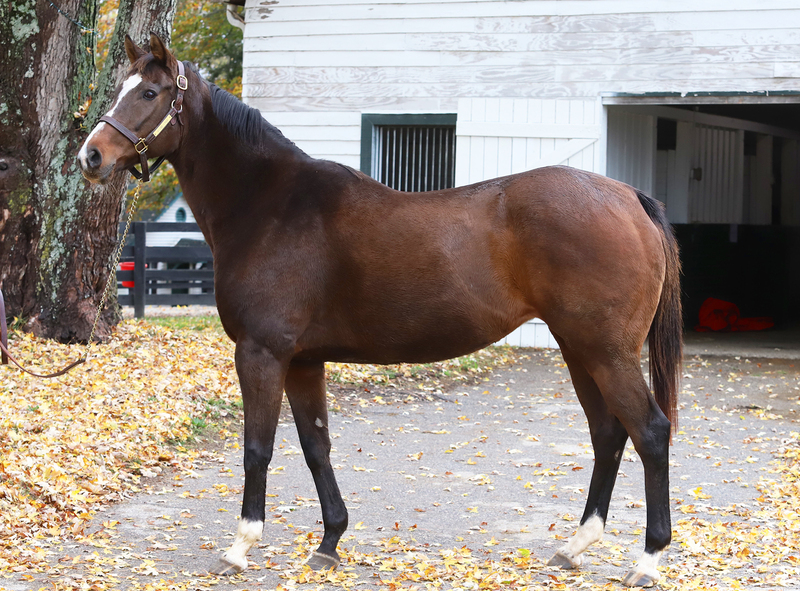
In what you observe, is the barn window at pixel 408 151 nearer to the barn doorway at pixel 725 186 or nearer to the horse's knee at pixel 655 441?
the barn doorway at pixel 725 186

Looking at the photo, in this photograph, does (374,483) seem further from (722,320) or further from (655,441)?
(722,320)

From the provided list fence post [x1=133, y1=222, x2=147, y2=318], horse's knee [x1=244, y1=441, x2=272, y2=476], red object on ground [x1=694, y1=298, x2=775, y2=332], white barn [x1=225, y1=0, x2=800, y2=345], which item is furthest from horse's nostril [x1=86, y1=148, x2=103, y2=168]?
red object on ground [x1=694, y1=298, x2=775, y2=332]

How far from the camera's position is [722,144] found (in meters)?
14.9

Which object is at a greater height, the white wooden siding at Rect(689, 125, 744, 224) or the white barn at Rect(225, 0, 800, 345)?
the white barn at Rect(225, 0, 800, 345)

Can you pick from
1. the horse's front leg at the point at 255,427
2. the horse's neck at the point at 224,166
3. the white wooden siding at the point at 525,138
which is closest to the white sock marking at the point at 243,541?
the horse's front leg at the point at 255,427

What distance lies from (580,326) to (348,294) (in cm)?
101

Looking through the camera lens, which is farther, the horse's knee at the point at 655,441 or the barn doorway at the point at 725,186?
the barn doorway at the point at 725,186

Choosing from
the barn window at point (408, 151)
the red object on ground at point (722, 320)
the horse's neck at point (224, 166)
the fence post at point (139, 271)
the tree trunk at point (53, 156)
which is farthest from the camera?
the red object on ground at point (722, 320)

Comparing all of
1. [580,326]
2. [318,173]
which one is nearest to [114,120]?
[318,173]

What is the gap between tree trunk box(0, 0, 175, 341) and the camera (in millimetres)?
A: 7805

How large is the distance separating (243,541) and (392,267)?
1.36 meters

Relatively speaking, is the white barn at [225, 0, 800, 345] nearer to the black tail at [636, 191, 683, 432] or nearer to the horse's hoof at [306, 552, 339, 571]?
the black tail at [636, 191, 683, 432]

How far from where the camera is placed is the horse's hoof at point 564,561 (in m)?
3.90

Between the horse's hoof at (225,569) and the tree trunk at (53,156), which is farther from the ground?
the tree trunk at (53,156)
